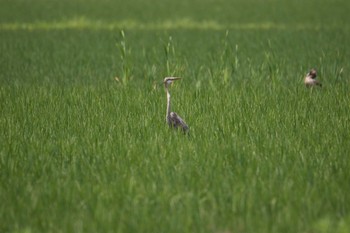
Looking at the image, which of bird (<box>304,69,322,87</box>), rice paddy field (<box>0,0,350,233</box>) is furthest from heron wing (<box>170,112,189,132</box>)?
bird (<box>304,69,322,87</box>)

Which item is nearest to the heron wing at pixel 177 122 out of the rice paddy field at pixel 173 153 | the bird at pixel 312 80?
the rice paddy field at pixel 173 153

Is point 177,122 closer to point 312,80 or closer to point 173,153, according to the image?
point 173,153

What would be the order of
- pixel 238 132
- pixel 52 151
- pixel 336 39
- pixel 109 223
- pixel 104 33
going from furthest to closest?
pixel 104 33
pixel 336 39
pixel 238 132
pixel 52 151
pixel 109 223

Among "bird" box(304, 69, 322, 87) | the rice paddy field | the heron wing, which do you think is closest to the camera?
the rice paddy field

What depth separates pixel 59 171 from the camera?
5.44 metres

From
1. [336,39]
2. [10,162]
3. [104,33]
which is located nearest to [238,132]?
[10,162]

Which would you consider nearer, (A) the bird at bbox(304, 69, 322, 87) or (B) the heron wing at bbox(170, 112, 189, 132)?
(B) the heron wing at bbox(170, 112, 189, 132)

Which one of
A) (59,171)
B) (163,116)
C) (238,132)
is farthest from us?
(163,116)

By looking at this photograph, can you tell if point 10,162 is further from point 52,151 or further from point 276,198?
point 276,198

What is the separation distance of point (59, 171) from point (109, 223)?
4.70 ft

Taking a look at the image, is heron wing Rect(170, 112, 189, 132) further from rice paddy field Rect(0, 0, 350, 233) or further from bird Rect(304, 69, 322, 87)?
bird Rect(304, 69, 322, 87)

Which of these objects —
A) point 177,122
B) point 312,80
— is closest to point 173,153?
point 177,122

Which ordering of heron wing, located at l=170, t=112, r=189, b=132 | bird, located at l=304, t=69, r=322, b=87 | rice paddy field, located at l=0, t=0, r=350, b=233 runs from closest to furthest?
rice paddy field, located at l=0, t=0, r=350, b=233
heron wing, located at l=170, t=112, r=189, b=132
bird, located at l=304, t=69, r=322, b=87

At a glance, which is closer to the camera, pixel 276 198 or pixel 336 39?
pixel 276 198
